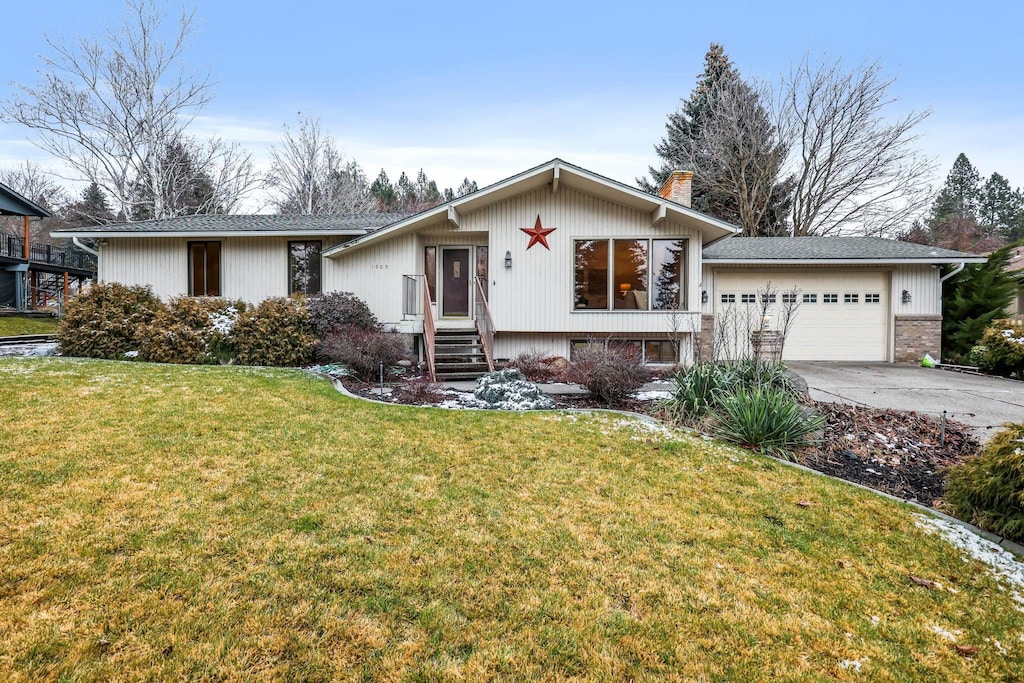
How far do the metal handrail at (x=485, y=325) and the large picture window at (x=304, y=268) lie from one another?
14.1ft

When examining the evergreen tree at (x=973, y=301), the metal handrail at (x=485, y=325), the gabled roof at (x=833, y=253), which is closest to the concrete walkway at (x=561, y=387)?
the metal handrail at (x=485, y=325)

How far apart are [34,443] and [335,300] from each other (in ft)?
21.4

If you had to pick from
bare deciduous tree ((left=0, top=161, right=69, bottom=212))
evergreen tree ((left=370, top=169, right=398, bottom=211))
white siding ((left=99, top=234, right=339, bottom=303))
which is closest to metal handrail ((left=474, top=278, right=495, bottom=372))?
white siding ((left=99, top=234, right=339, bottom=303))

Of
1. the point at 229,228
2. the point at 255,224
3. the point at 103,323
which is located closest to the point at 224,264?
the point at 229,228

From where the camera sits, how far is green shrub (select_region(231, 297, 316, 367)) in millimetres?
9391

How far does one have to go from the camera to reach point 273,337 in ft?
30.9

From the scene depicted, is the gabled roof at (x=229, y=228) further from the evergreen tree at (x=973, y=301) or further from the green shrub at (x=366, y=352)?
the evergreen tree at (x=973, y=301)

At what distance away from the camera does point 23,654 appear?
5.87 ft

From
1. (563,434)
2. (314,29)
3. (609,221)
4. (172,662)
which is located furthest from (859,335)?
(314,29)

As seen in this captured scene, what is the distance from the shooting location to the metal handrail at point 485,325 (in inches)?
366

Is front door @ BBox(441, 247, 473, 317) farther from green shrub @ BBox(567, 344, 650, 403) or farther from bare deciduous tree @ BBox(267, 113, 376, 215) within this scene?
bare deciduous tree @ BBox(267, 113, 376, 215)

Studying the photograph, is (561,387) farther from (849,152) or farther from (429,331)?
(849,152)

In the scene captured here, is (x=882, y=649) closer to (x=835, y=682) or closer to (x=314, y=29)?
(x=835, y=682)

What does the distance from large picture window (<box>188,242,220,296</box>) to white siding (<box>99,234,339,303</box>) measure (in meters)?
0.14
